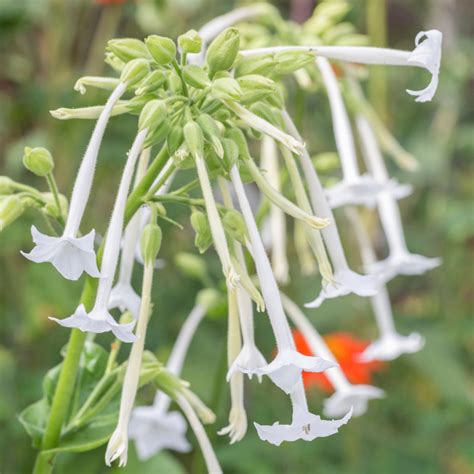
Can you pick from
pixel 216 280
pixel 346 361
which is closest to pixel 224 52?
pixel 346 361

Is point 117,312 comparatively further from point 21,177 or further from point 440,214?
point 440,214

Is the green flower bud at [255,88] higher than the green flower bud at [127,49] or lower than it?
lower

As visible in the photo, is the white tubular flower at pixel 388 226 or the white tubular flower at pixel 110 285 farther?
the white tubular flower at pixel 388 226

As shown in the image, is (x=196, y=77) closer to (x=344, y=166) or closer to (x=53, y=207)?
(x=53, y=207)

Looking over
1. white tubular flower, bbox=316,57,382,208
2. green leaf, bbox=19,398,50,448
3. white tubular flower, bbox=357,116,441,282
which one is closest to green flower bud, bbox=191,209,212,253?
green leaf, bbox=19,398,50,448

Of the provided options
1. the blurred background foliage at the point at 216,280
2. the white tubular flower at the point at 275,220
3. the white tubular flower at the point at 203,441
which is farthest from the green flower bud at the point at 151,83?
the blurred background foliage at the point at 216,280

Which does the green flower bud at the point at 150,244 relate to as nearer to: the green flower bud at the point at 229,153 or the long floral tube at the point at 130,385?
the long floral tube at the point at 130,385
